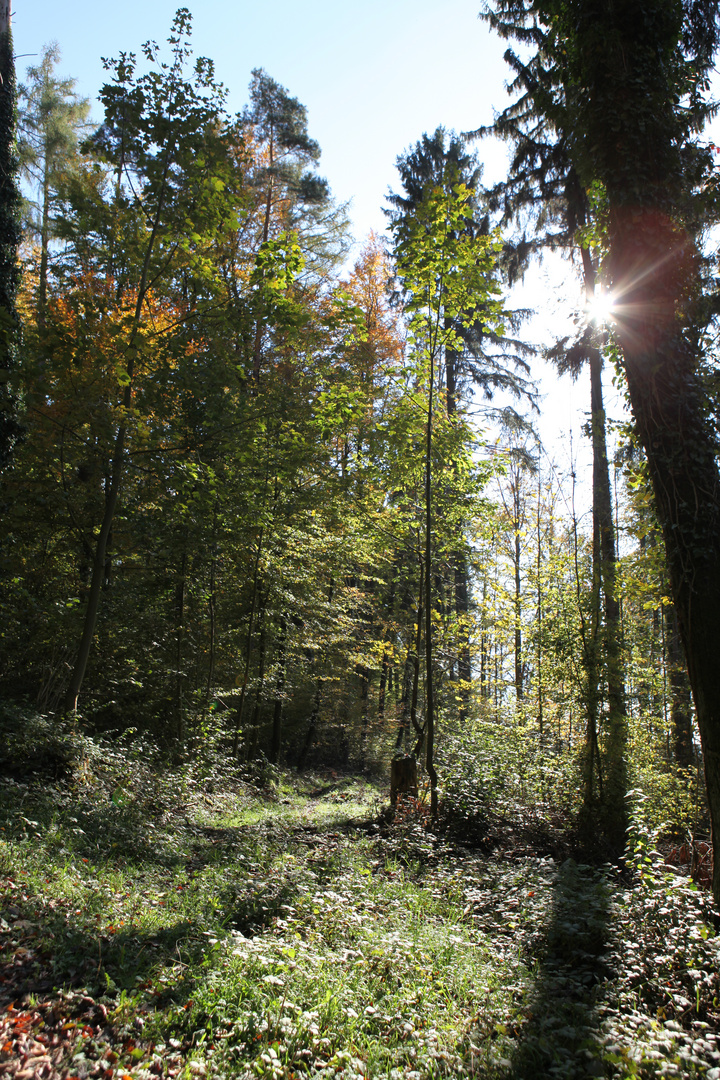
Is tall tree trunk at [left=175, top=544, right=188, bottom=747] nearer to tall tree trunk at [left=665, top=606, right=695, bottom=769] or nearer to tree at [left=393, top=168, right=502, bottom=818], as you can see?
tree at [left=393, top=168, right=502, bottom=818]

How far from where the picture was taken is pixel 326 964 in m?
3.38

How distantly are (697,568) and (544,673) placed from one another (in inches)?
194

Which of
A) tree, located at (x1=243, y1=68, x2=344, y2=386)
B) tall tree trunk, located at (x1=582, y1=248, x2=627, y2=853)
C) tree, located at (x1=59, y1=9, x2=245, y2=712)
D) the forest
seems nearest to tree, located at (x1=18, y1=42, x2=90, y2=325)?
the forest

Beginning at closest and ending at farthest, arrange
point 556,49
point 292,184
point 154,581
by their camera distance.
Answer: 1. point 556,49
2. point 154,581
3. point 292,184

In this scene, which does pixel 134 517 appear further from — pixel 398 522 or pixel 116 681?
pixel 398 522

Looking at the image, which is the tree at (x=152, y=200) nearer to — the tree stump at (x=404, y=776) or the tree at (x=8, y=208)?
the tree at (x=8, y=208)

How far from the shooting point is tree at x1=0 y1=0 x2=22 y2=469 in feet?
29.4

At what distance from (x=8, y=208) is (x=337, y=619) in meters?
10.5

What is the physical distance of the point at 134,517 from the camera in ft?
28.6

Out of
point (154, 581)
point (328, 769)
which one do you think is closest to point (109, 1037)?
point (154, 581)

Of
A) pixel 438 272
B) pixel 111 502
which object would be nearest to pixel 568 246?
pixel 438 272

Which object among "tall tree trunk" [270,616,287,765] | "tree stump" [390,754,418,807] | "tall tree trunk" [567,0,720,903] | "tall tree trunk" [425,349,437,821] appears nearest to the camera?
"tall tree trunk" [567,0,720,903]

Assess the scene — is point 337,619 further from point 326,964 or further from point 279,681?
point 326,964

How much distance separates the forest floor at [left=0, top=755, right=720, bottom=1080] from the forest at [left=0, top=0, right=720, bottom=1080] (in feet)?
0.08
